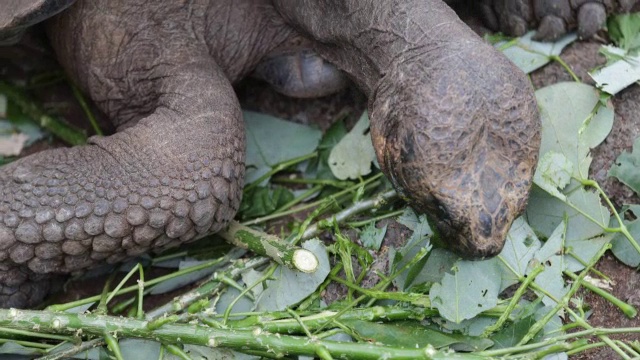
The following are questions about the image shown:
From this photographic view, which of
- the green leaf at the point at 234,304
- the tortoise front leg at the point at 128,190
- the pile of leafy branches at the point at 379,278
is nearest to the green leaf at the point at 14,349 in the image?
the pile of leafy branches at the point at 379,278

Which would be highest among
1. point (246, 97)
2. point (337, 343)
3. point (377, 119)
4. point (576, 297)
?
point (377, 119)

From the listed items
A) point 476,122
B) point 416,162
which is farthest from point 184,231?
point 476,122

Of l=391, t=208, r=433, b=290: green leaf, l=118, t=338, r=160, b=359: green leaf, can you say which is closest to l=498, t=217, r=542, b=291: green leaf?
l=391, t=208, r=433, b=290: green leaf

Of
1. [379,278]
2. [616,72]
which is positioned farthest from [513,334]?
[616,72]

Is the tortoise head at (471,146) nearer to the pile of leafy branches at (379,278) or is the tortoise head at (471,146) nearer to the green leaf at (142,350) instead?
the pile of leafy branches at (379,278)

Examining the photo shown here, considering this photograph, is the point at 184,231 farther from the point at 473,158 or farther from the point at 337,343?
the point at 473,158

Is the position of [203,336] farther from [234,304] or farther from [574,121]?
[574,121]

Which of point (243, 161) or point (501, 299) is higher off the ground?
point (243, 161)
